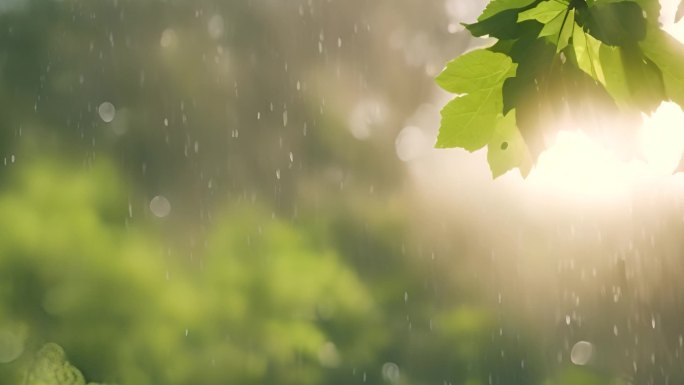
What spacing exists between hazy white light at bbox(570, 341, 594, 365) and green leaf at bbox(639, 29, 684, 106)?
1795 cm

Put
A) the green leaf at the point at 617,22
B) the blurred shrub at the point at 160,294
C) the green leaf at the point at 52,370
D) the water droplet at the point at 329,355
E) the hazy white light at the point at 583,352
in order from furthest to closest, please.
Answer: the hazy white light at the point at 583,352 < the water droplet at the point at 329,355 < the blurred shrub at the point at 160,294 < the green leaf at the point at 52,370 < the green leaf at the point at 617,22

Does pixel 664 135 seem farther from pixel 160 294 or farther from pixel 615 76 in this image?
pixel 160 294

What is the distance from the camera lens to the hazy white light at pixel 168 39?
16.7 meters

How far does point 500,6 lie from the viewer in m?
0.78

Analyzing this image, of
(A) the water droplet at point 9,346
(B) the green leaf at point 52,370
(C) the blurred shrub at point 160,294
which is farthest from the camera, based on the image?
(C) the blurred shrub at point 160,294

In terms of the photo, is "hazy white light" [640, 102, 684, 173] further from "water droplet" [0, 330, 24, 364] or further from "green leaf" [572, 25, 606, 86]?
"water droplet" [0, 330, 24, 364]

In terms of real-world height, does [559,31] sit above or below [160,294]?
above

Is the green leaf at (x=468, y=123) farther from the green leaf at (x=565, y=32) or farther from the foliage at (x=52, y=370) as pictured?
the foliage at (x=52, y=370)

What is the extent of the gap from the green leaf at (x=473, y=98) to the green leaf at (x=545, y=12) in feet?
0.14

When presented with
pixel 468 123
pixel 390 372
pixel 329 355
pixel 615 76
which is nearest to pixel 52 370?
pixel 329 355

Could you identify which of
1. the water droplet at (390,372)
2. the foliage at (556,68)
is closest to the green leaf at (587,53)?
the foliage at (556,68)

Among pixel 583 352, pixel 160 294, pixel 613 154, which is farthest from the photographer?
pixel 583 352

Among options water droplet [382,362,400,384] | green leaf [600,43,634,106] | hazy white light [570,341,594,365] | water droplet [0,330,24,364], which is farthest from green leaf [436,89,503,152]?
hazy white light [570,341,594,365]

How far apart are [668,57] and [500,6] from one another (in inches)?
5.9
